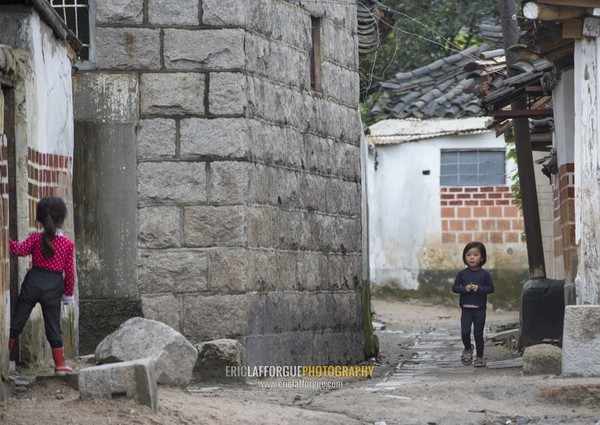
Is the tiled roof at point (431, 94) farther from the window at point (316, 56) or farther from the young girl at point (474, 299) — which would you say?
the young girl at point (474, 299)

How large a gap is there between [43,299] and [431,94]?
17.8 meters

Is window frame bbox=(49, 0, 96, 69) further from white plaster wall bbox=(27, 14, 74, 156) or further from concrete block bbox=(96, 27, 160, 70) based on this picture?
white plaster wall bbox=(27, 14, 74, 156)

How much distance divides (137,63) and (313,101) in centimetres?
224

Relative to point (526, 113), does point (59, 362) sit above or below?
below

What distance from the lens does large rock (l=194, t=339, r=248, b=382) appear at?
31.9 ft

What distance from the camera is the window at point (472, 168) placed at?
24312mm

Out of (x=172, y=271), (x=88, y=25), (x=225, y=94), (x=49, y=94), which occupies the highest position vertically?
(x=88, y=25)

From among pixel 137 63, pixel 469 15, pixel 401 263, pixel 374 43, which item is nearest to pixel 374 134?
pixel 401 263

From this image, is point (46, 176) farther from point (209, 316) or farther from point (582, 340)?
point (582, 340)

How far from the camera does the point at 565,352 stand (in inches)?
371

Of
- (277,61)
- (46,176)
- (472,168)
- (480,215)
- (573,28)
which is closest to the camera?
(46,176)

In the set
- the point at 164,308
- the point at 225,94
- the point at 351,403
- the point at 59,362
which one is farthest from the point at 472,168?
the point at 59,362

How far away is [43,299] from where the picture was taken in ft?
26.3

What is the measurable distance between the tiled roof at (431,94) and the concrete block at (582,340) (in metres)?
15.1
